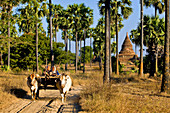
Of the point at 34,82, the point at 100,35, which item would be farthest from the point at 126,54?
the point at 34,82

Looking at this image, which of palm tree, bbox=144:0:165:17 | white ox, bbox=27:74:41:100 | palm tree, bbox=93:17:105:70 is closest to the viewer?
white ox, bbox=27:74:41:100

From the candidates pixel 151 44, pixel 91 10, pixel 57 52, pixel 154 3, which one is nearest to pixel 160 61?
pixel 151 44

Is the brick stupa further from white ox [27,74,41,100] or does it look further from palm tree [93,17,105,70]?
white ox [27,74,41,100]

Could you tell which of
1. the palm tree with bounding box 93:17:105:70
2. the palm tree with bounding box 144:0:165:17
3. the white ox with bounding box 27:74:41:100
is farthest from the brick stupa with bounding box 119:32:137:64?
the white ox with bounding box 27:74:41:100

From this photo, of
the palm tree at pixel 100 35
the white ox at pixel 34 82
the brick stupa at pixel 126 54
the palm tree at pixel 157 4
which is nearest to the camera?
the white ox at pixel 34 82

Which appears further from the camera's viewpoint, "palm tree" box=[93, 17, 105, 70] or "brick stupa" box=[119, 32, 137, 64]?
"brick stupa" box=[119, 32, 137, 64]

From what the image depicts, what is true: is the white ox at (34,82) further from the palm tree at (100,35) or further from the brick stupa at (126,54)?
the brick stupa at (126,54)

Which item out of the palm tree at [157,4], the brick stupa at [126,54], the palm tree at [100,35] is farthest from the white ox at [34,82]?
the brick stupa at [126,54]

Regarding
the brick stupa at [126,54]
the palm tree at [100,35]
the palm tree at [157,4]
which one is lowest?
the brick stupa at [126,54]

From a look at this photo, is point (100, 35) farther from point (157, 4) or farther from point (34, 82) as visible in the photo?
point (34, 82)

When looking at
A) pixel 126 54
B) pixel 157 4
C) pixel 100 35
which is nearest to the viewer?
pixel 157 4

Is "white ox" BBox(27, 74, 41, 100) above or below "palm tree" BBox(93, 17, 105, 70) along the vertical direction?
below

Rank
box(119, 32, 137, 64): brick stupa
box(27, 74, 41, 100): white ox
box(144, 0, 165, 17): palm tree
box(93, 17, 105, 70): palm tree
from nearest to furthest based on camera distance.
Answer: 1. box(27, 74, 41, 100): white ox
2. box(144, 0, 165, 17): palm tree
3. box(93, 17, 105, 70): palm tree
4. box(119, 32, 137, 64): brick stupa

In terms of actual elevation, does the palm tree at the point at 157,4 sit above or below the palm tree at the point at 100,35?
above
